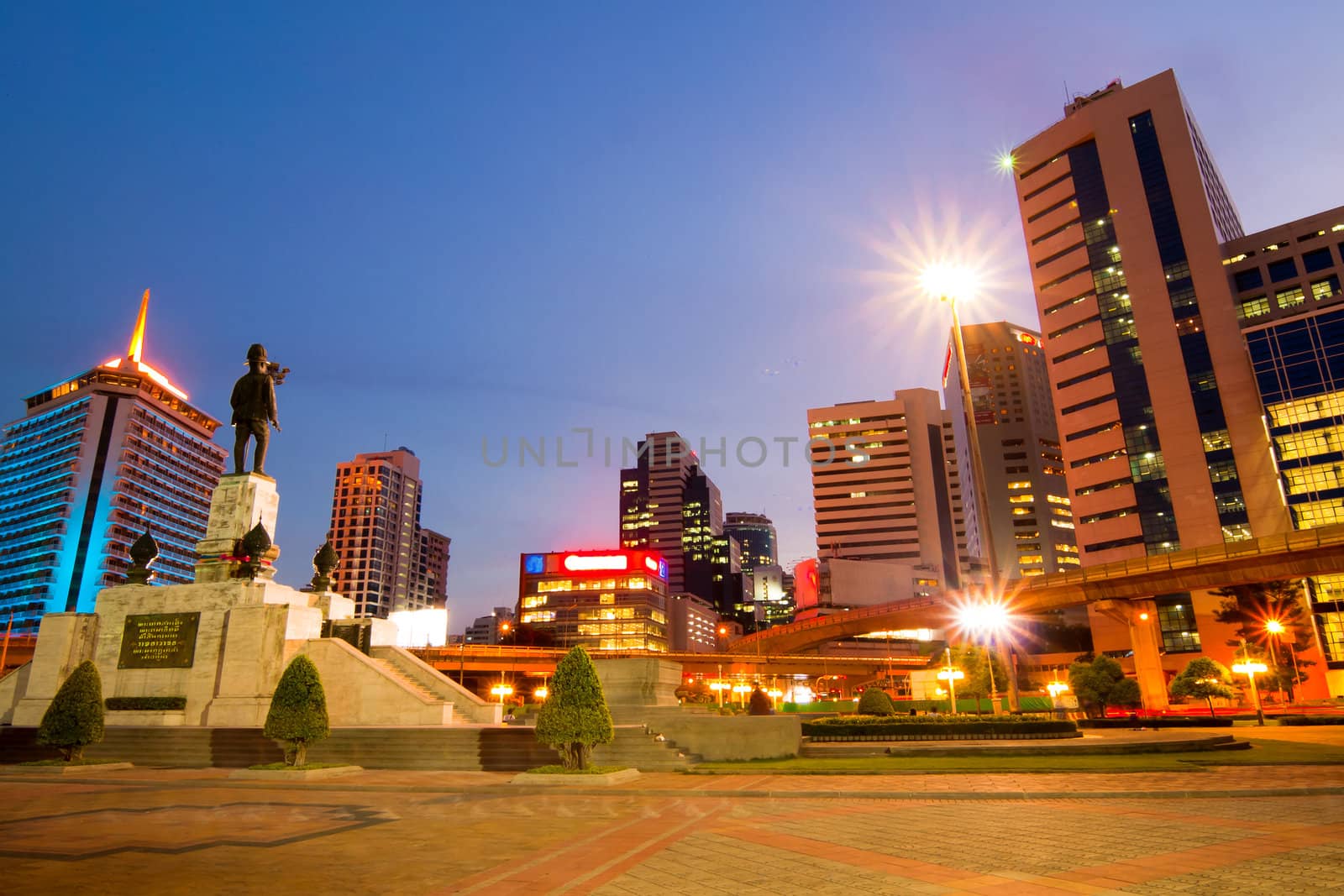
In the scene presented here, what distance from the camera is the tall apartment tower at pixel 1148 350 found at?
3374 inches

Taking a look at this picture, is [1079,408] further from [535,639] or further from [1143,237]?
[535,639]

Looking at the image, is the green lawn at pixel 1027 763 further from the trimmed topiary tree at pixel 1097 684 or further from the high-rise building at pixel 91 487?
the high-rise building at pixel 91 487

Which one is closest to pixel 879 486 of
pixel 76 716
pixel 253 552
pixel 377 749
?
pixel 253 552

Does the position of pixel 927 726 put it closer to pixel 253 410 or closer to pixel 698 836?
pixel 698 836

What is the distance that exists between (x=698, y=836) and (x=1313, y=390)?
9995cm

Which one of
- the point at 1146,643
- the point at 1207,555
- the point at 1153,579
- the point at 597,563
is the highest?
the point at 597,563

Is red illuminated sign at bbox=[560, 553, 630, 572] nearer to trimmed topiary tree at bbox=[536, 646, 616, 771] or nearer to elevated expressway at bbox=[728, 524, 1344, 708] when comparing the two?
elevated expressway at bbox=[728, 524, 1344, 708]

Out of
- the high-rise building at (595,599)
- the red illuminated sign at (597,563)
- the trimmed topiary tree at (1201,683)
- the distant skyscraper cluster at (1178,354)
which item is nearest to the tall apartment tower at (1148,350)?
the distant skyscraper cluster at (1178,354)

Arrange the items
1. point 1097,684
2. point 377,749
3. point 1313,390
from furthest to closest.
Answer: point 1313,390
point 1097,684
point 377,749

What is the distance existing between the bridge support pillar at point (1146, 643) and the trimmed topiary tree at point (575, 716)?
63.8m

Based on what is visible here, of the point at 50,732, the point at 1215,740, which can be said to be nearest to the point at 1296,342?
the point at 1215,740

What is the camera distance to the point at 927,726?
2672 centimetres

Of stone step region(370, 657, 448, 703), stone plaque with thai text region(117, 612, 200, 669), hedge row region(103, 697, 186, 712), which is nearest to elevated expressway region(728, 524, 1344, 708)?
stone step region(370, 657, 448, 703)

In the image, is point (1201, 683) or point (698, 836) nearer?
point (698, 836)
